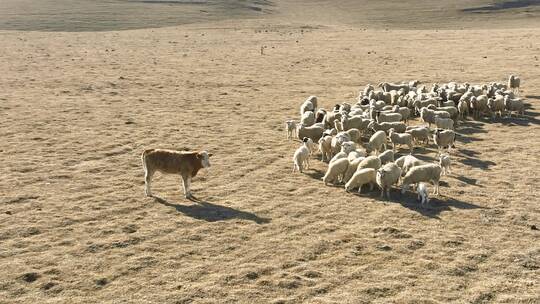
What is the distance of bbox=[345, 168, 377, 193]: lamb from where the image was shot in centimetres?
1361

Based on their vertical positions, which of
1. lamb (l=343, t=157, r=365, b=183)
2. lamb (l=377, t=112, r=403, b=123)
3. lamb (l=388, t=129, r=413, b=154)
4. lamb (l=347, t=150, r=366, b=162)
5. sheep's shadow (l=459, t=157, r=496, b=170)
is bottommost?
sheep's shadow (l=459, t=157, r=496, b=170)

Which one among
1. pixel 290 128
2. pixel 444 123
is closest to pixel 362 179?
pixel 290 128

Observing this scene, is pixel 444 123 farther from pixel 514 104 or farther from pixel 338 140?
pixel 338 140

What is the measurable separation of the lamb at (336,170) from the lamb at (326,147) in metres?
1.85

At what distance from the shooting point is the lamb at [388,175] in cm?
1324

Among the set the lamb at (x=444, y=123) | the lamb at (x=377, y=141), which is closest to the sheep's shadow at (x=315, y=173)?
the lamb at (x=377, y=141)

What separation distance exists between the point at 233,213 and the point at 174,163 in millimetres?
2025

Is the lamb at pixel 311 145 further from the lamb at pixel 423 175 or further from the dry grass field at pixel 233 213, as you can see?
the lamb at pixel 423 175

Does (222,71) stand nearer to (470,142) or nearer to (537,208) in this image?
(470,142)

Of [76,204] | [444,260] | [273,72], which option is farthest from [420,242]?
[273,72]

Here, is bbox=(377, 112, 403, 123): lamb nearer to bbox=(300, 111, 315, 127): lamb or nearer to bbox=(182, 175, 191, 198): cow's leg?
bbox=(300, 111, 315, 127): lamb

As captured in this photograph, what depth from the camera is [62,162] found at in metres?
16.3

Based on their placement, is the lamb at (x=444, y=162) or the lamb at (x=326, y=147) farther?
the lamb at (x=326, y=147)

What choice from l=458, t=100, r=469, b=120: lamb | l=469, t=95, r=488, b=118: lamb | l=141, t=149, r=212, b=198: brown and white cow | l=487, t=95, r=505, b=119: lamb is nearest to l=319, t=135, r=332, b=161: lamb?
l=141, t=149, r=212, b=198: brown and white cow
